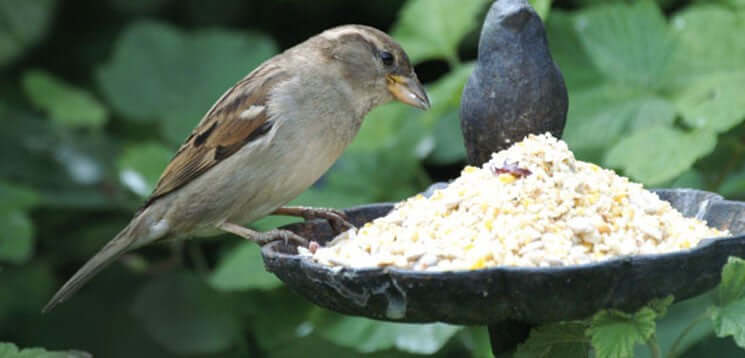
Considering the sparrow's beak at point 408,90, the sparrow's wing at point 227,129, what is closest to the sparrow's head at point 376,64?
the sparrow's beak at point 408,90

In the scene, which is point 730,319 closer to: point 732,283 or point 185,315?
point 732,283

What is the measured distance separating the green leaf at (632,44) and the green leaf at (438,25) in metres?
0.39

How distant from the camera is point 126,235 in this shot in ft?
9.27

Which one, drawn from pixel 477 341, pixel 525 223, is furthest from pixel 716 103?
pixel 525 223

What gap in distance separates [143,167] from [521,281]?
8.01 feet

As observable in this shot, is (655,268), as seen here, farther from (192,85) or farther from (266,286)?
(192,85)

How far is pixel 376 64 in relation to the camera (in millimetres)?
2623

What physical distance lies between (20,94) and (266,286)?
209cm

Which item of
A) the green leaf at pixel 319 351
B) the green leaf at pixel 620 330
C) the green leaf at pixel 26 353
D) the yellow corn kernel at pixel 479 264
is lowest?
the green leaf at pixel 319 351

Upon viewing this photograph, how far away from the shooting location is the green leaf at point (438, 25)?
3428 mm

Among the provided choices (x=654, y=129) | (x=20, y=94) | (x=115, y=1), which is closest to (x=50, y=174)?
(x=20, y=94)

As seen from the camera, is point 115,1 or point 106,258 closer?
point 106,258

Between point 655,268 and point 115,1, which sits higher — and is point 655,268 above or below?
above

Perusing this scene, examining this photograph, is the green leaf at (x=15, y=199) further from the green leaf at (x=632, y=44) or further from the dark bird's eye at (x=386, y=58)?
the green leaf at (x=632, y=44)
